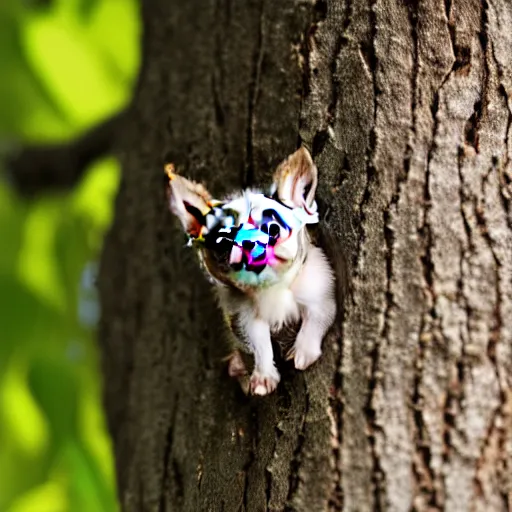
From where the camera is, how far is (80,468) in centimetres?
127

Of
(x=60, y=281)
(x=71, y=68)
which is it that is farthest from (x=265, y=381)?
(x=71, y=68)

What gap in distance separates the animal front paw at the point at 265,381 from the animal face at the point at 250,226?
112 millimetres

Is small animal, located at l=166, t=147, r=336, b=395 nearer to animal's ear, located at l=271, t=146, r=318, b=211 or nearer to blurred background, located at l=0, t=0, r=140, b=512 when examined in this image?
animal's ear, located at l=271, t=146, r=318, b=211

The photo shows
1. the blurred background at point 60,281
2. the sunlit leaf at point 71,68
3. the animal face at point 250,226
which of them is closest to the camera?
the animal face at point 250,226

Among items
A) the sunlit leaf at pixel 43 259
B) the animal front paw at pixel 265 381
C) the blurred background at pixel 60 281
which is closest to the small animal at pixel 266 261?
the animal front paw at pixel 265 381

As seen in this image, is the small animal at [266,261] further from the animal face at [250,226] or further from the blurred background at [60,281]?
the blurred background at [60,281]

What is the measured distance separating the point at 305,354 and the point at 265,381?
0.19 ft

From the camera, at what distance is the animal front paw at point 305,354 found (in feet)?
2.81

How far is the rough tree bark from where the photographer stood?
79 centimetres

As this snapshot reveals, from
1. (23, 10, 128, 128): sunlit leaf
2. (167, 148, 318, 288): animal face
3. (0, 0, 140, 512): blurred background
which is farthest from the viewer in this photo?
(23, 10, 128, 128): sunlit leaf

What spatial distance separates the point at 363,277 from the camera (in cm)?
86

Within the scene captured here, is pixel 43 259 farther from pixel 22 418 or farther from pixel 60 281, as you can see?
pixel 22 418

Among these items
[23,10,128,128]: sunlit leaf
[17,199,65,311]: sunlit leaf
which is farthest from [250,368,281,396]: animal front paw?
[23,10,128,128]: sunlit leaf

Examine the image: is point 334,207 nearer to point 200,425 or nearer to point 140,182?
point 200,425
